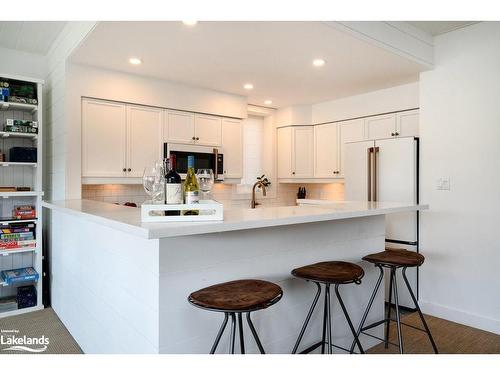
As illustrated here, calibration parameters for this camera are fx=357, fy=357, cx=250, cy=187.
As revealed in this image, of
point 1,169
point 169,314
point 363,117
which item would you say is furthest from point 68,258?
point 363,117

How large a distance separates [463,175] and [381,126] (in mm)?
1257

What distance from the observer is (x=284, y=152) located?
16.9 feet

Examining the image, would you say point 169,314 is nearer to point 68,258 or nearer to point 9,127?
point 68,258

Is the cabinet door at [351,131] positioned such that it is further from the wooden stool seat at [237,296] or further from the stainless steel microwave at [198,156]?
the wooden stool seat at [237,296]

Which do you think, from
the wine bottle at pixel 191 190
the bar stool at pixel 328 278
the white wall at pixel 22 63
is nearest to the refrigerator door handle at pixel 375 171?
the bar stool at pixel 328 278

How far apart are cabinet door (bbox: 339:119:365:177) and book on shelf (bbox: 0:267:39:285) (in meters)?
3.61

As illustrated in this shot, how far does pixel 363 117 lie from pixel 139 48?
108 inches

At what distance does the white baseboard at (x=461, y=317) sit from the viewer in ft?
9.63

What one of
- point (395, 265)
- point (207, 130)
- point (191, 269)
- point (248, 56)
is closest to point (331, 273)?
point (395, 265)

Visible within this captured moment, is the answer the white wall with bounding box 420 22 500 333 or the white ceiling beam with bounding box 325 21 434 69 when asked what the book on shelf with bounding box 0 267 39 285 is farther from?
the white wall with bounding box 420 22 500 333

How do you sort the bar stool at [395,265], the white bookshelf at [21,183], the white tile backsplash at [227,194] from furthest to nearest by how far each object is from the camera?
1. the white tile backsplash at [227,194]
2. the white bookshelf at [21,183]
3. the bar stool at [395,265]

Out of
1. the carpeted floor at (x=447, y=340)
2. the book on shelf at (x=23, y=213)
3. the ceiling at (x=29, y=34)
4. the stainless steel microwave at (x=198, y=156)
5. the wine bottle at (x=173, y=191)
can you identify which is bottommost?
the carpeted floor at (x=447, y=340)

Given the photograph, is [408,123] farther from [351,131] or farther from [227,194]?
[227,194]

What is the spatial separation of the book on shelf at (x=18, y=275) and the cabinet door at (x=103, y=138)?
3.48ft
